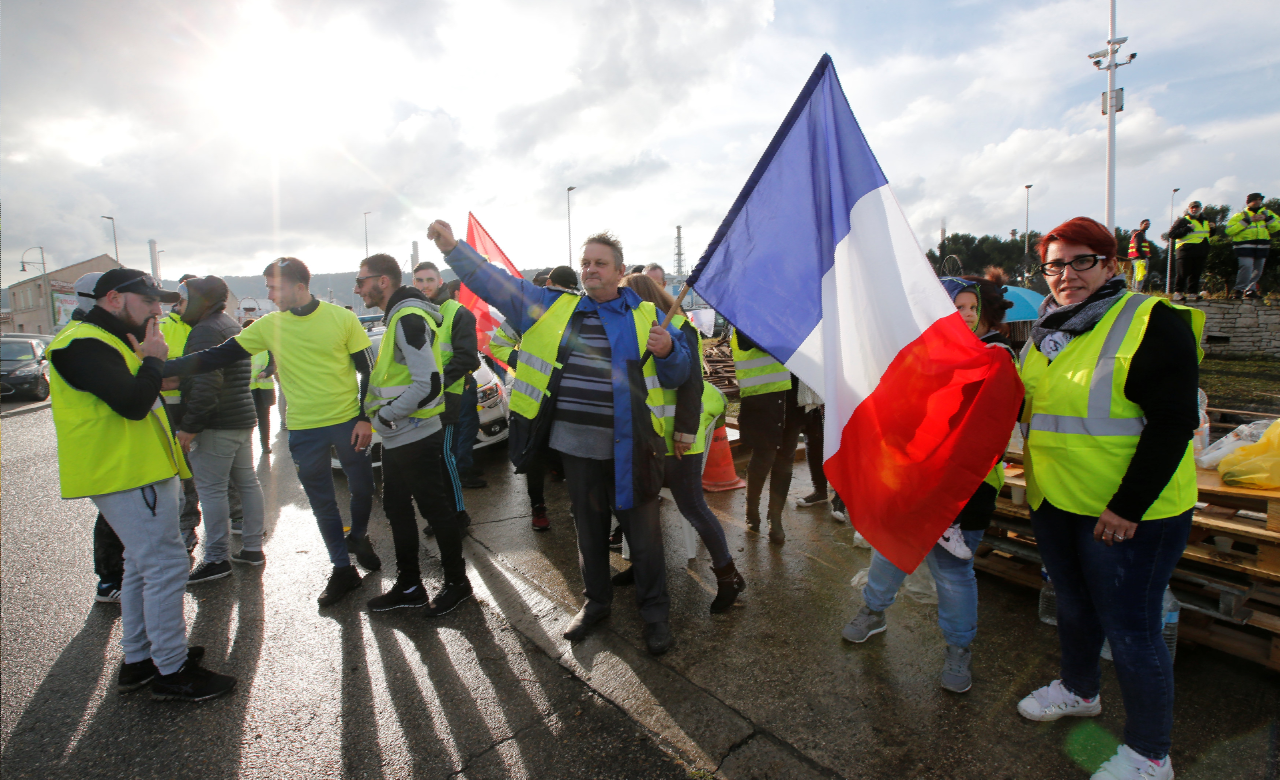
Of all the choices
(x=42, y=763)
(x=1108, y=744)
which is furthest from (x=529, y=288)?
(x=1108, y=744)

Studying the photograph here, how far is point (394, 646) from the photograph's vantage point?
10.9 feet

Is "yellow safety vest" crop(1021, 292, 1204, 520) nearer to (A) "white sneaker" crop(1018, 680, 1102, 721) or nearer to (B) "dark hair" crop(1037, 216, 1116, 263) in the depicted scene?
(B) "dark hair" crop(1037, 216, 1116, 263)

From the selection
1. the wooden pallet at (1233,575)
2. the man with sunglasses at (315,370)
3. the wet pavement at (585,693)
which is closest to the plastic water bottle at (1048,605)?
the wet pavement at (585,693)

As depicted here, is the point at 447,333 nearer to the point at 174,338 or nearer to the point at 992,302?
the point at 174,338

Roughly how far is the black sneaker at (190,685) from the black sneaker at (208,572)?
1453 mm

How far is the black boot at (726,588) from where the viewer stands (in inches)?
137

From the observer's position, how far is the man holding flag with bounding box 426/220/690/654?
301cm

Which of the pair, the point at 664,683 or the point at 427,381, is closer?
the point at 664,683

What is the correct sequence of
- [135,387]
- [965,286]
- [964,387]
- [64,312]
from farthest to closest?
[64,312] → [965,286] → [135,387] → [964,387]

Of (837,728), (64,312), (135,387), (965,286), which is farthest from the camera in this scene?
(64,312)

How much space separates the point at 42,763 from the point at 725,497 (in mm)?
4386

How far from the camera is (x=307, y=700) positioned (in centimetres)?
288

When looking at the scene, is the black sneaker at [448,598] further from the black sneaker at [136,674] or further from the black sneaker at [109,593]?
the black sneaker at [109,593]

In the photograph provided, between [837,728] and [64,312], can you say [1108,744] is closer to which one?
[837,728]
